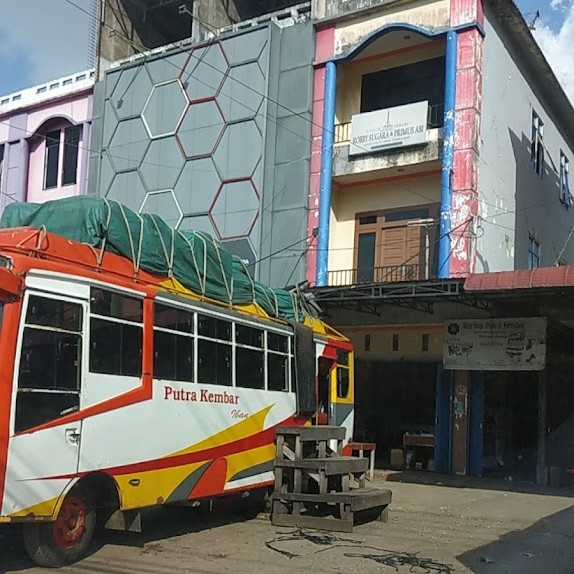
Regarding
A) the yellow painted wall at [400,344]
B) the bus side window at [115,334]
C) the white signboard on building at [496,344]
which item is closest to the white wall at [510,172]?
the white signboard on building at [496,344]

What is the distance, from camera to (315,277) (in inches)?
757

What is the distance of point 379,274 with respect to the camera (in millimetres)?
19375

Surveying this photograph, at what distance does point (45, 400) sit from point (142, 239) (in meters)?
2.73

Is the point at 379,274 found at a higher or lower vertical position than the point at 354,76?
lower

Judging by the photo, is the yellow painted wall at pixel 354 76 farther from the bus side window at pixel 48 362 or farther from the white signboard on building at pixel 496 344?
the bus side window at pixel 48 362

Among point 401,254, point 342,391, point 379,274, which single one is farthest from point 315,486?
point 401,254

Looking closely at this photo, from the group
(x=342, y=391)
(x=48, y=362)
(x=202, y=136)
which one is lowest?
(x=342, y=391)

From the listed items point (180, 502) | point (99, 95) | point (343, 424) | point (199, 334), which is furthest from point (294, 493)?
point (99, 95)

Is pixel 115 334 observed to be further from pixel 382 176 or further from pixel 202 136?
pixel 202 136

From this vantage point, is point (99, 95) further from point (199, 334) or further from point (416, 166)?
point (199, 334)

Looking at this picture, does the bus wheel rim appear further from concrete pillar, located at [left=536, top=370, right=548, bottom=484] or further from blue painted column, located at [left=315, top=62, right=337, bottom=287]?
concrete pillar, located at [left=536, top=370, right=548, bottom=484]

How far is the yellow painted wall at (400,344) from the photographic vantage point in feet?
62.6

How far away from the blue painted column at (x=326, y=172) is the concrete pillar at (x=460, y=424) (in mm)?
4183

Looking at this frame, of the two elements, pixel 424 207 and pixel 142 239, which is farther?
pixel 424 207
